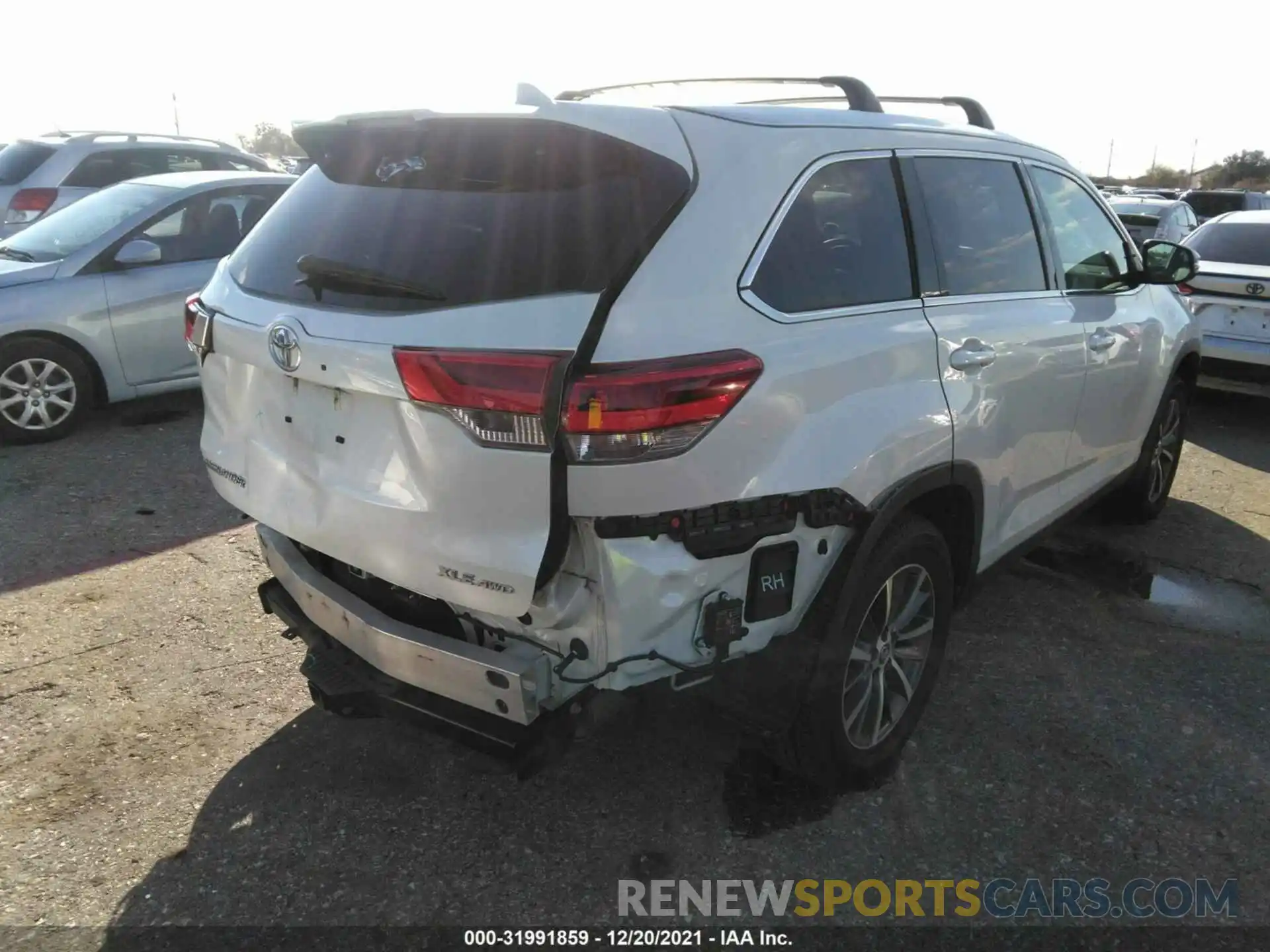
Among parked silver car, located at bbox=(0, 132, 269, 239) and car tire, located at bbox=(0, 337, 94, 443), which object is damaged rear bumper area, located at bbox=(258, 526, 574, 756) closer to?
car tire, located at bbox=(0, 337, 94, 443)

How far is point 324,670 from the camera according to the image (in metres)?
2.86

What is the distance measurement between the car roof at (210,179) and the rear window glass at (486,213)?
4.82m

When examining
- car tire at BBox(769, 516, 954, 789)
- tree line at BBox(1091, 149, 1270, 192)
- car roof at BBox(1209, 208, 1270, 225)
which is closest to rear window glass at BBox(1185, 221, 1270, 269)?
car roof at BBox(1209, 208, 1270, 225)

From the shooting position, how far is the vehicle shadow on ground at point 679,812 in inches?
104

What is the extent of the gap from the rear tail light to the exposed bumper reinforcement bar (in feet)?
29.2

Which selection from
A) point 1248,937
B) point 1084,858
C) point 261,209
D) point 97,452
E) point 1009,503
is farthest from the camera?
point 261,209

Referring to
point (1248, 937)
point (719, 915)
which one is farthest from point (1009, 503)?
point (719, 915)

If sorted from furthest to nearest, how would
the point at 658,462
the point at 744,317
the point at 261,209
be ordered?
the point at 261,209, the point at 744,317, the point at 658,462

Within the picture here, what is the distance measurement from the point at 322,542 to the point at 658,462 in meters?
0.96

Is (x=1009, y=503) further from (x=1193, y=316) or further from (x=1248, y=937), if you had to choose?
(x=1193, y=316)

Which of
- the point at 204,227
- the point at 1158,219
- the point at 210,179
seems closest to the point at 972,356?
the point at 204,227

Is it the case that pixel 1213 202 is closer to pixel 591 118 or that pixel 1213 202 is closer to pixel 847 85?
pixel 847 85

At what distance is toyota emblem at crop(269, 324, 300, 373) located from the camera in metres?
2.50

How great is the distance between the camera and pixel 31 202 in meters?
9.97
